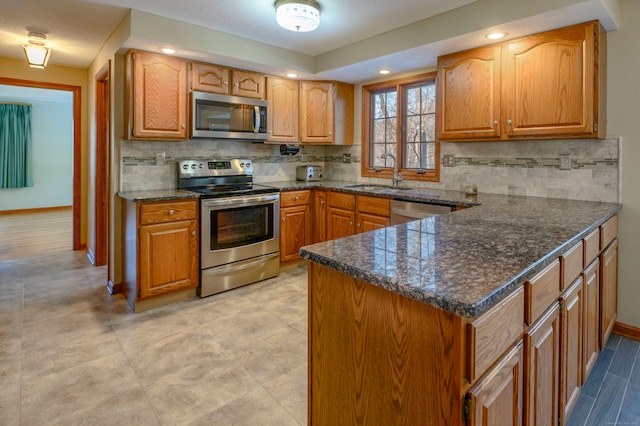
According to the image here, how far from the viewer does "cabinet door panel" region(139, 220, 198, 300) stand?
9.80 feet

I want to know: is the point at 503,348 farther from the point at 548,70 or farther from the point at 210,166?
the point at 210,166

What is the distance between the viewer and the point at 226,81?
362cm

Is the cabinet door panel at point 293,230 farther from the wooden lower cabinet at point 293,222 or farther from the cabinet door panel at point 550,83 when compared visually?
the cabinet door panel at point 550,83

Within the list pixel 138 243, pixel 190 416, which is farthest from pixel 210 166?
pixel 190 416

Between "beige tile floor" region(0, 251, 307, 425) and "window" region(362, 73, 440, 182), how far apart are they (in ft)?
5.46

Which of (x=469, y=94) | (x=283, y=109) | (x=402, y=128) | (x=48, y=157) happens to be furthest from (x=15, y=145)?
(x=469, y=94)

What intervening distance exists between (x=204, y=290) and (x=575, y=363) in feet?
8.76

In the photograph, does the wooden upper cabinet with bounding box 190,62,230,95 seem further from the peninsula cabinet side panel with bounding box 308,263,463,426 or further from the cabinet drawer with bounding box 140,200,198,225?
the peninsula cabinet side panel with bounding box 308,263,463,426

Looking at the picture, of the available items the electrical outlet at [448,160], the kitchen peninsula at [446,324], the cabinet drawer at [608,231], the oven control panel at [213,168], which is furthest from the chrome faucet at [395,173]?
the kitchen peninsula at [446,324]

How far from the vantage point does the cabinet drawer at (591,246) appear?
71.2 inches

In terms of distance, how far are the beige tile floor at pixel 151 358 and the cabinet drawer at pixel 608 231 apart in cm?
182

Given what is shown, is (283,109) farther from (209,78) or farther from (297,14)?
(297,14)

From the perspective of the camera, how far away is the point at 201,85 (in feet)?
11.3

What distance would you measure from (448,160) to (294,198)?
1.55 meters
